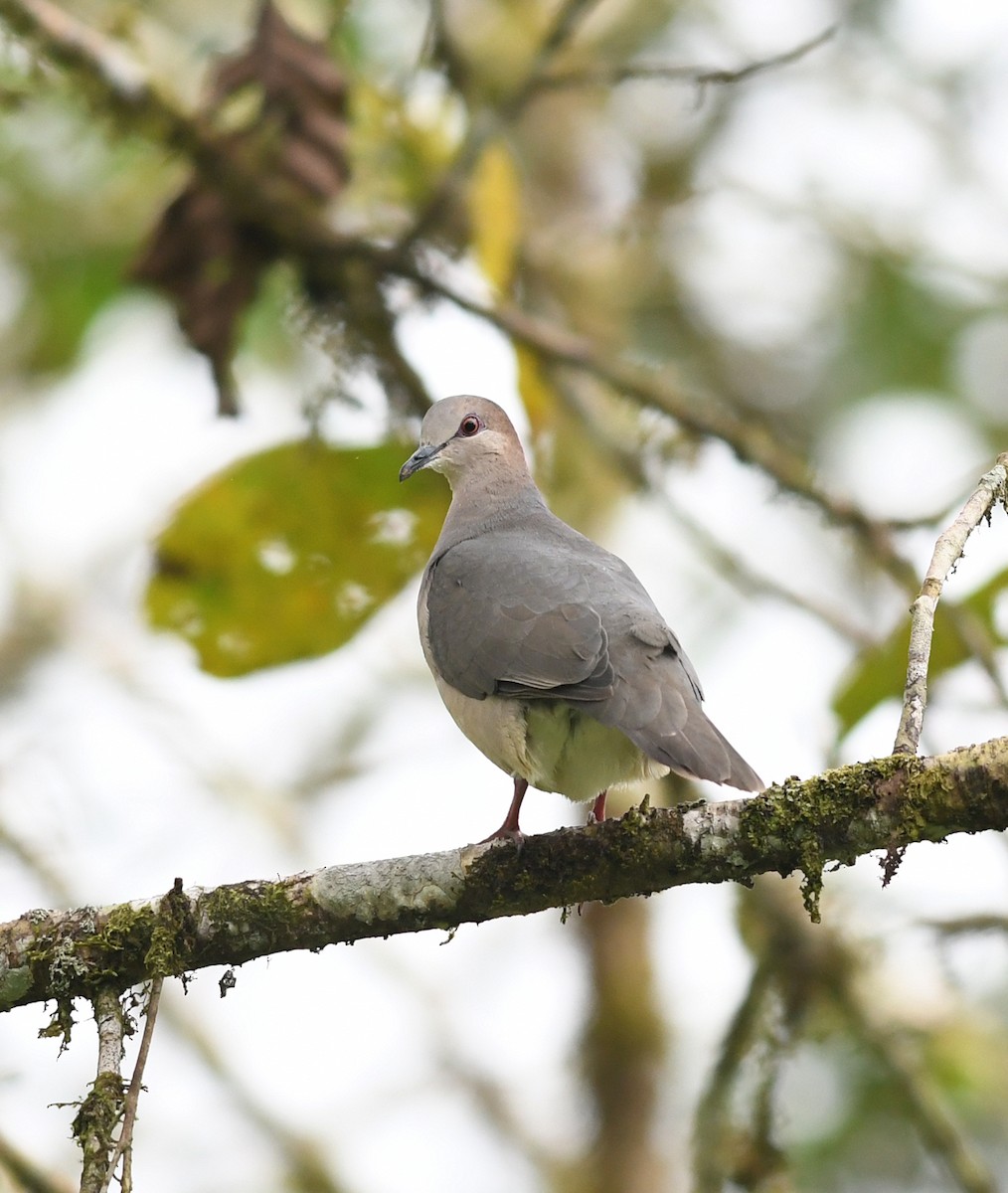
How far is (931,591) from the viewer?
3039mm

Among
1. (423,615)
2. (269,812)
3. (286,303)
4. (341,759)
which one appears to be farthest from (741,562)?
(341,759)

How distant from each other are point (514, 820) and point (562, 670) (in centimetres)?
41

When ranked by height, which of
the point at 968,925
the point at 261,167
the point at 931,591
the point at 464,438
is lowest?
the point at 931,591

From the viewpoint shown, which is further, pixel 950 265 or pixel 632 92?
pixel 632 92

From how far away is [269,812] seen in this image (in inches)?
286

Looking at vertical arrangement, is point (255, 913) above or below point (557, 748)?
below

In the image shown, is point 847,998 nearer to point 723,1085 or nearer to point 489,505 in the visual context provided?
point 723,1085

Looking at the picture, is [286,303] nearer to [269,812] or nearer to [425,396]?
[425,396]

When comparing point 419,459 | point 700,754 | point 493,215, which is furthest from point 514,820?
point 493,215

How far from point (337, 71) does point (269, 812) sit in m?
3.37

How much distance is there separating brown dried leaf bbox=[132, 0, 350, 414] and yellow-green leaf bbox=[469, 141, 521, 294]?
0.68 meters

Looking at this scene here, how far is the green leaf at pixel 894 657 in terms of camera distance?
465 centimetres

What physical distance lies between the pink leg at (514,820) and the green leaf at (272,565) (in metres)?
1.16

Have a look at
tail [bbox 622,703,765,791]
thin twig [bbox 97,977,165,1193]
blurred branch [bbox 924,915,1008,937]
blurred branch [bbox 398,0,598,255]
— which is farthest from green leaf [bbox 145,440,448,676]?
thin twig [bbox 97,977,165,1193]
